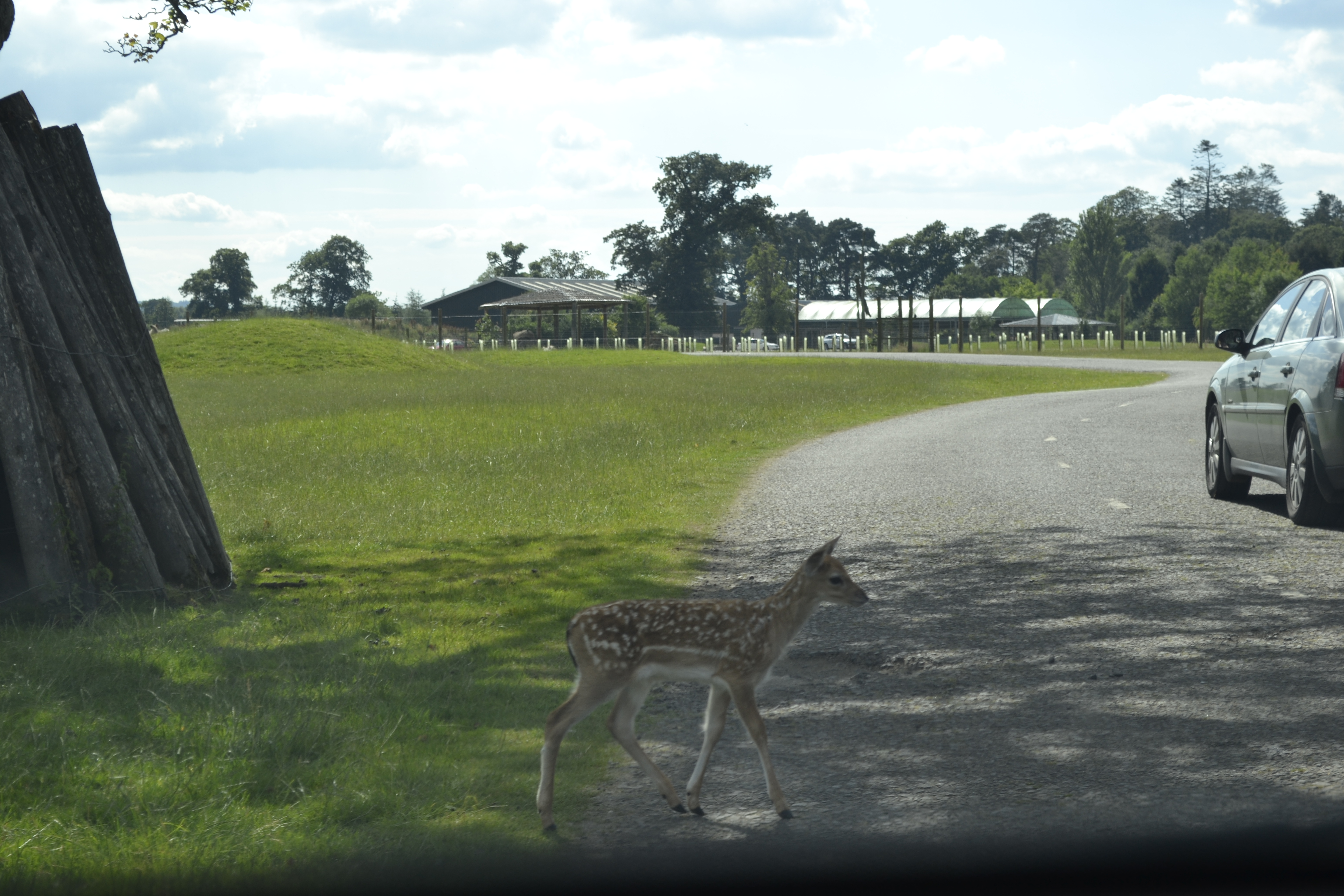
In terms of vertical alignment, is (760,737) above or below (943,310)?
below

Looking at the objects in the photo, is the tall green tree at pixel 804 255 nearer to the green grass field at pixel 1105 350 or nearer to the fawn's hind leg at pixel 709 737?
the green grass field at pixel 1105 350

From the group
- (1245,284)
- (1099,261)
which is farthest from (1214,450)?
(1099,261)

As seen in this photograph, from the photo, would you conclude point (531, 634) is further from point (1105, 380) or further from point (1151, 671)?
point (1105, 380)

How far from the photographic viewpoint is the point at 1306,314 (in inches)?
436

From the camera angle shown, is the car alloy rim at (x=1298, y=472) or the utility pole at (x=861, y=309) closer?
the car alloy rim at (x=1298, y=472)

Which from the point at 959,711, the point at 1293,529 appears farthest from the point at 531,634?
the point at 1293,529

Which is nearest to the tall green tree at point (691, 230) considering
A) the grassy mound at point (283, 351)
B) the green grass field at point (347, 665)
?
the grassy mound at point (283, 351)

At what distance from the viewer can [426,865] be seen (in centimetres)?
432

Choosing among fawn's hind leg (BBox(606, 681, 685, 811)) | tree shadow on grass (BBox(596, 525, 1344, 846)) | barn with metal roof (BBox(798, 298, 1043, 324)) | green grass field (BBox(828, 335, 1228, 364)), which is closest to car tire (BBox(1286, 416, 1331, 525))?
tree shadow on grass (BBox(596, 525, 1344, 846))

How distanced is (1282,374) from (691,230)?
107m

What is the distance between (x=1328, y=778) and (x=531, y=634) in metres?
4.68

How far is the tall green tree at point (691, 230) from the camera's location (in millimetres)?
115875

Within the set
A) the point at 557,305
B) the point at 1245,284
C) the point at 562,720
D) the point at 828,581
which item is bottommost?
the point at 562,720

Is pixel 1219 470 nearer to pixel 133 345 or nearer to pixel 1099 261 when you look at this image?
pixel 133 345
